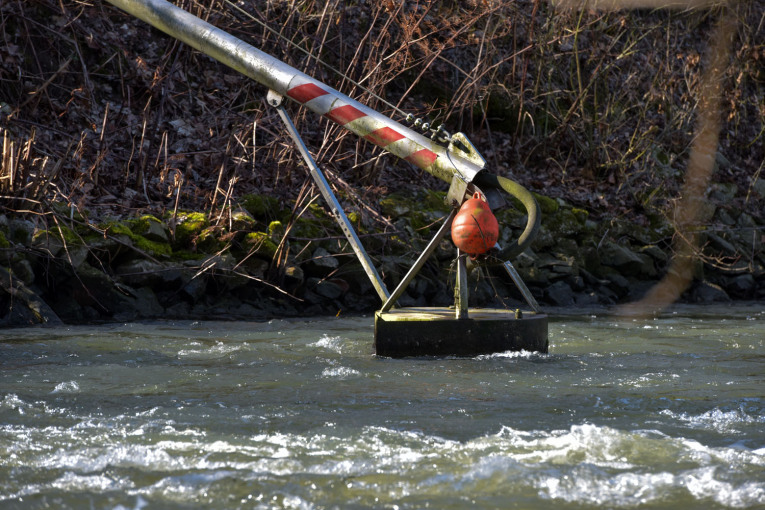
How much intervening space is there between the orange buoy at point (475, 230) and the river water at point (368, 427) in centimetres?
79

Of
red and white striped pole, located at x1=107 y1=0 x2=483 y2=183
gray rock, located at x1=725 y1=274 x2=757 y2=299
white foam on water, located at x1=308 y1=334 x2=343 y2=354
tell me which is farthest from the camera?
gray rock, located at x1=725 y1=274 x2=757 y2=299

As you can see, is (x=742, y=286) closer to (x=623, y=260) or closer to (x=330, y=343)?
(x=623, y=260)

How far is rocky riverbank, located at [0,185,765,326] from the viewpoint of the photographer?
791 centimetres

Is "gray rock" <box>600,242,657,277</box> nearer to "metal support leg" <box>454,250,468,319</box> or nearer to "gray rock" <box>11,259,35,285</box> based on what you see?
"metal support leg" <box>454,250,468,319</box>

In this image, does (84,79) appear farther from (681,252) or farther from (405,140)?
(681,252)

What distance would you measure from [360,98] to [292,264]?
2.48 meters

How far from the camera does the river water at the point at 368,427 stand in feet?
10.1

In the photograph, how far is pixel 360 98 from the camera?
10242mm

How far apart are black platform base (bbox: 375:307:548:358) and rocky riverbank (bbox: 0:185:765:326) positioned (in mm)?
Answer: 2162

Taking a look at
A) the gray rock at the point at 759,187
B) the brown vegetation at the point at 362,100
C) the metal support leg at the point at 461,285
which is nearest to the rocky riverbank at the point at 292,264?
the brown vegetation at the point at 362,100

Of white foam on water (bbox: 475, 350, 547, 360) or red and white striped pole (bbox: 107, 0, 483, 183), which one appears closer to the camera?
white foam on water (bbox: 475, 350, 547, 360)

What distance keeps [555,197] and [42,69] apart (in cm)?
700

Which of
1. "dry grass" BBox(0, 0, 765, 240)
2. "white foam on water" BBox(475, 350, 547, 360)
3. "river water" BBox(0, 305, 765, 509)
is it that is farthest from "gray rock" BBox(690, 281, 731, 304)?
"white foam on water" BBox(475, 350, 547, 360)

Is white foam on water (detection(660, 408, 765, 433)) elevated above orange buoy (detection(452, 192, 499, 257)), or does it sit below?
below
